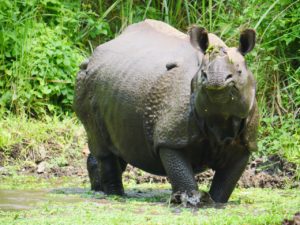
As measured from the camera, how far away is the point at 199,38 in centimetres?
743

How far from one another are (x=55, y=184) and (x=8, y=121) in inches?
87.2

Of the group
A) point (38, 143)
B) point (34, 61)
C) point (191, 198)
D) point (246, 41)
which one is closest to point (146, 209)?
point (191, 198)

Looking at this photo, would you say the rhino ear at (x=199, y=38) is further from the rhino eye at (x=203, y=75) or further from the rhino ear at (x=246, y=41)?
the rhino eye at (x=203, y=75)

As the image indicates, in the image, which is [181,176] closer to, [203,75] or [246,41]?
[203,75]

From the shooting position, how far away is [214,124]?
721 cm

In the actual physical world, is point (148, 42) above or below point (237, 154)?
above

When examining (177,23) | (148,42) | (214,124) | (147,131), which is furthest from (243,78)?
(177,23)

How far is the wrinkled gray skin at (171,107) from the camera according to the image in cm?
708

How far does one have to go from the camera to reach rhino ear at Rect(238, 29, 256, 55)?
7.38 meters

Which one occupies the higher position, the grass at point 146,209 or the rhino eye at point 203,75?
the rhino eye at point 203,75

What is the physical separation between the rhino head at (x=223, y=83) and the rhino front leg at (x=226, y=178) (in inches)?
24.6

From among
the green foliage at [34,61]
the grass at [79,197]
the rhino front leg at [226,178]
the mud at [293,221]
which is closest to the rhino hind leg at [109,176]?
the grass at [79,197]

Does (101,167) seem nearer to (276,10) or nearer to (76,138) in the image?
(76,138)

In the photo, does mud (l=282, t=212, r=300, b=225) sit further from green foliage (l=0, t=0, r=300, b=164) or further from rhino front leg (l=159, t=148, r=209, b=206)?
green foliage (l=0, t=0, r=300, b=164)
